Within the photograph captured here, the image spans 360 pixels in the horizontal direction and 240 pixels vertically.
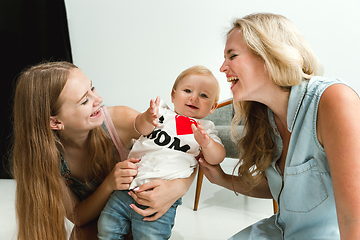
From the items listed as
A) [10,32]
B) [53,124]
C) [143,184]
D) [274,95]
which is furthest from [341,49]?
[10,32]

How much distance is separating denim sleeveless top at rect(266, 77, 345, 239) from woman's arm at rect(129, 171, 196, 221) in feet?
1.53

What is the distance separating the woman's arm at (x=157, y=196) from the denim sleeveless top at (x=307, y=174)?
47 centimetres

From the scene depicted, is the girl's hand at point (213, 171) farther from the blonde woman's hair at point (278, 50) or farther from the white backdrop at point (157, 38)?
the white backdrop at point (157, 38)

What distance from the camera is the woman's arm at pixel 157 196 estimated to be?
3.83 feet

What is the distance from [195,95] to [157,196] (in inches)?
22.0

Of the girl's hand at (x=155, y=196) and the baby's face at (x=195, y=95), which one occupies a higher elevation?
the baby's face at (x=195, y=95)

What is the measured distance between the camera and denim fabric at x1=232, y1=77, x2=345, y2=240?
96 cm

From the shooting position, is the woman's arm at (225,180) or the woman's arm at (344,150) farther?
the woman's arm at (225,180)

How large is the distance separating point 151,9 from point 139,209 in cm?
319

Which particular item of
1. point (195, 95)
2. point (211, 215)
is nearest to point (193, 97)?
point (195, 95)

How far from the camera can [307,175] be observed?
39.6 inches

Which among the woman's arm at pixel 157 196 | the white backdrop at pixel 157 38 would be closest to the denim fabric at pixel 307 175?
the woman's arm at pixel 157 196

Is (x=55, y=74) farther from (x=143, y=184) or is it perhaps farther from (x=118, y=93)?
(x=118, y=93)

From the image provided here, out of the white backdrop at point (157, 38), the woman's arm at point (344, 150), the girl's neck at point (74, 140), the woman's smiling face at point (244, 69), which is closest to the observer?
the woman's arm at point (344, 150)
